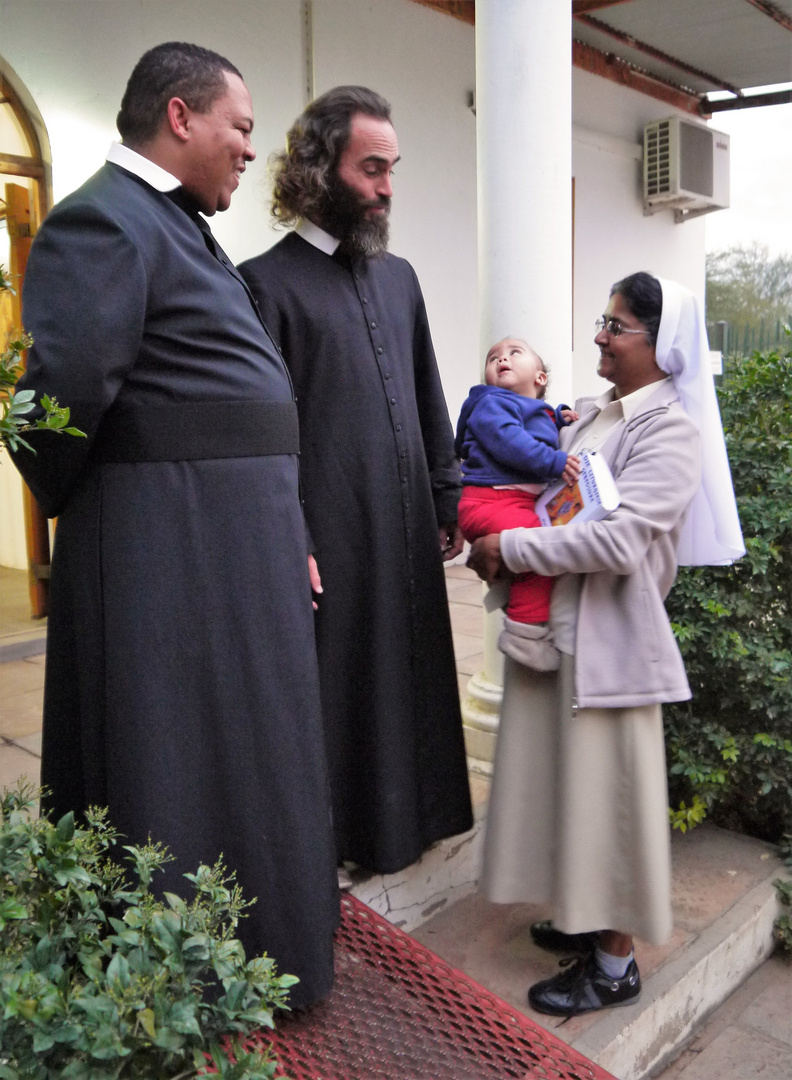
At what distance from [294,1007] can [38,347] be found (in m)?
1.36

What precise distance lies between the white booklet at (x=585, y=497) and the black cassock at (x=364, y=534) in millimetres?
391

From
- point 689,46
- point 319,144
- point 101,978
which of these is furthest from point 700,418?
point 689,46

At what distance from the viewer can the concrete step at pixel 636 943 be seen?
7.86 ft

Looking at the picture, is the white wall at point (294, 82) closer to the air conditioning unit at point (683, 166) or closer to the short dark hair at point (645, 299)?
the short dark hair at point (645, 299)

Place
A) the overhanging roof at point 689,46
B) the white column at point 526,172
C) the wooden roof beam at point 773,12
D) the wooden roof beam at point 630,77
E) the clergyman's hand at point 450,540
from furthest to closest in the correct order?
the wooden roof beam at point 630,77
the overhanging roof at point 689,46
the wooden roof beam at point 773,12
the white column at point 526,172
the clergyman's hand at point 450,540

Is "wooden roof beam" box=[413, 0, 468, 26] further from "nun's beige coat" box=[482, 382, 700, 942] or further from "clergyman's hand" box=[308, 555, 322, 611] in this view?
"clergyman's hand" box=[308, 555, 322, 611]

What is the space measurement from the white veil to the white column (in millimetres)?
1074

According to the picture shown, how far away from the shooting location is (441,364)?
730cm

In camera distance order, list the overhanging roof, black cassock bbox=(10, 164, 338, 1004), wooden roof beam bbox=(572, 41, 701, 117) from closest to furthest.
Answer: black cassock bbox=(10, 164, 338, 1004) → the overhanging roof → wooden roof beam bbox=(572, 41, 701, 117)

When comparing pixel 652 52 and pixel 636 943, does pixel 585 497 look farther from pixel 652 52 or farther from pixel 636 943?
pixel 652 52

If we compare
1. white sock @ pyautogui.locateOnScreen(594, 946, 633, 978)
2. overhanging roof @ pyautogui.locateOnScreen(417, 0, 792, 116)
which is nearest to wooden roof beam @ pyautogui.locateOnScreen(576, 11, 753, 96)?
overhanging roof @ pyautogui.locateOnScreen(417, 0, 792, 116)

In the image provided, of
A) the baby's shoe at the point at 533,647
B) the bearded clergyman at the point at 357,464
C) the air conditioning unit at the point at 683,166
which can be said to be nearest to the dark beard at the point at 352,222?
the bearded clergyman at the point at 357,464

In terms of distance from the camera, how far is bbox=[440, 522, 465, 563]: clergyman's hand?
9.12 ft

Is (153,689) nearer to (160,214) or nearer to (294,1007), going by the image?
(294,1007)
